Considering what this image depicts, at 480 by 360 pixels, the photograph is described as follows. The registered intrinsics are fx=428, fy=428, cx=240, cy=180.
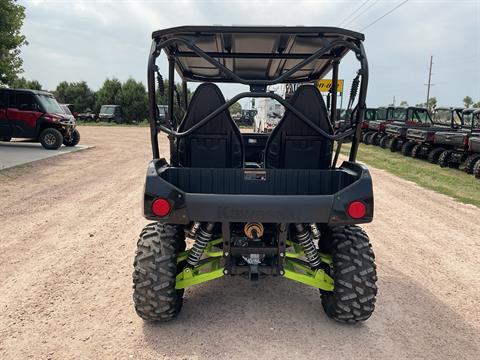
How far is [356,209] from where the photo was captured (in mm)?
2930

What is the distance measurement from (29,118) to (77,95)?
3491cm

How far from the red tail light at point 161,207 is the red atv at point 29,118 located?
551 inches

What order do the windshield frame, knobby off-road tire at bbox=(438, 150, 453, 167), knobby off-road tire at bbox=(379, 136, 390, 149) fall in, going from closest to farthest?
knobby off-road tire at bbox=(438, 150, 453, 167), the windshield frame, knobby off-road tire at bbox=(379, 136, 390, 149)

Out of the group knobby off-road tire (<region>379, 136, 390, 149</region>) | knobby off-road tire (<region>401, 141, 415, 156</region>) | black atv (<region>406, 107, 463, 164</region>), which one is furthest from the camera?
knobby off-road tire (<region>379, 136, 390, 149</region>)

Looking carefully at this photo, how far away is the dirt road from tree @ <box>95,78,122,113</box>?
41.2 metres

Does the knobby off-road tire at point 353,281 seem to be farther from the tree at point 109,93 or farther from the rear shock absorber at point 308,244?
the tree at point 109,93

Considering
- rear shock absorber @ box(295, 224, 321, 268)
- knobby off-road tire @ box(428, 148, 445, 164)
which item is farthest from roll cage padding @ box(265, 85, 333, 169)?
knobby off-road tire @ box(428, 148, 445, 164)

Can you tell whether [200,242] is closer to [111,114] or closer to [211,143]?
[211,143]

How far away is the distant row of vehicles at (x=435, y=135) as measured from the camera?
1296 cm

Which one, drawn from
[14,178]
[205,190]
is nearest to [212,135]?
[205,190]

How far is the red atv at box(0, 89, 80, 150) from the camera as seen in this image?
1527 centimetres

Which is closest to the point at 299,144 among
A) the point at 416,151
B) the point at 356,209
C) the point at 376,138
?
the point at 356,209

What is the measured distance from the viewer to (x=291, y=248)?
13.6ft

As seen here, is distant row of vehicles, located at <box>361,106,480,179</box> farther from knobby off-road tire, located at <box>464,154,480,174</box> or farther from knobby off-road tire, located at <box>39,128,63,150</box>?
knobby off-road tire, located at <box>39,128,63,150</box>
